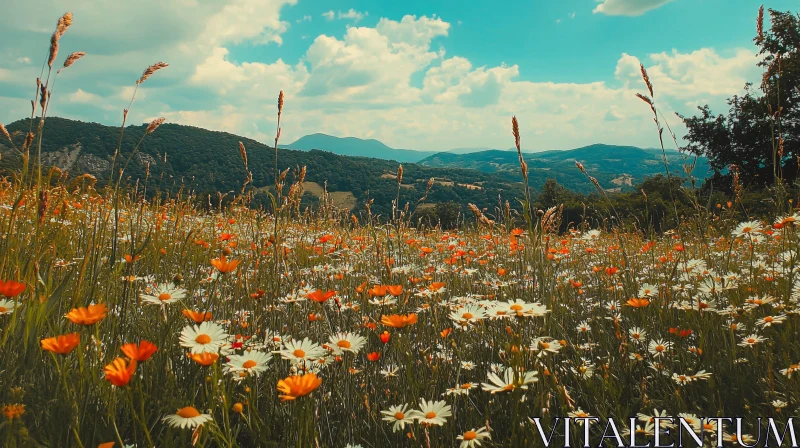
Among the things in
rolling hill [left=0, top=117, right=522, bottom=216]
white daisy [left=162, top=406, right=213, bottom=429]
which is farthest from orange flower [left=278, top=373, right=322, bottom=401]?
rolling hill [left=0, top=117, right=522, bottom=216]

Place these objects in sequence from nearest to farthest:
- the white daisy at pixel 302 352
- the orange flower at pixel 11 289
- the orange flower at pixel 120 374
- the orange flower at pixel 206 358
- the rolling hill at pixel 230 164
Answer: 1. the orange flower at pixel 120 374
2. the orange flower at pixel 206 358
3. the orange flower at pixel 11 289
4. the white daisy at pixel 302 352
5. the rolling hill at pixel 230 164

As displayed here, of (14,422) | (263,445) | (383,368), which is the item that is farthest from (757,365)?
(14,422)

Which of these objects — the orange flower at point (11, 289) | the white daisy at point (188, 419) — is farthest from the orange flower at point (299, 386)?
the orange flower at point (11, 289)

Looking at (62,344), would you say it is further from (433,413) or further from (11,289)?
(433,413)

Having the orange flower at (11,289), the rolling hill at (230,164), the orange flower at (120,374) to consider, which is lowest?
the orange flower at (120,374)

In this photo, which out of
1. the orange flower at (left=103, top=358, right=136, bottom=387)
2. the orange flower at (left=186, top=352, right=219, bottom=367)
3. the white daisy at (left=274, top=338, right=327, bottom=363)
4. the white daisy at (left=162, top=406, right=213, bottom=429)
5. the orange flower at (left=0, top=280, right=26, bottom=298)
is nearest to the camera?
the orange flower at (left=103, top=358, right=136, bottom=387)

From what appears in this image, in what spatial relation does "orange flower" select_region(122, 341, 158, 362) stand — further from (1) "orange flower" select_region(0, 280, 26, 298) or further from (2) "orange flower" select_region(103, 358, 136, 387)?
(1) "orange flower" select_region(0, 280, 26, 298)

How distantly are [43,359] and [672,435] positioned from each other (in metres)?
2.28

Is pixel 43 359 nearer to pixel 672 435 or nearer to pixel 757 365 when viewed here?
pixel 672 435

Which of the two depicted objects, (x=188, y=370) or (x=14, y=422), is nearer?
(x=14, y=422)

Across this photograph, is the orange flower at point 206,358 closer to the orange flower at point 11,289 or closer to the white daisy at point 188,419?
the white daisy at point 188,419

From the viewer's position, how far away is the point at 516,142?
2281 mm

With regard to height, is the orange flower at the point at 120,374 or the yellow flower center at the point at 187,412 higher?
the orange flower at the point at 120,374

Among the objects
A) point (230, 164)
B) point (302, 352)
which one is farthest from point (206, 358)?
point (230, 164)
